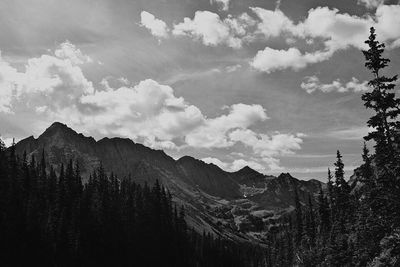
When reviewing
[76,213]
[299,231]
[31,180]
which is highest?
[31,180]

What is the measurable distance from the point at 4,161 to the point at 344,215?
199 ft

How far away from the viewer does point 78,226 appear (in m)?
70.0

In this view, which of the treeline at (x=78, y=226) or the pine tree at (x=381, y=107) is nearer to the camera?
the pine tree at (x=381, y=107)

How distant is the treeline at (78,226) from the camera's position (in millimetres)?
62125

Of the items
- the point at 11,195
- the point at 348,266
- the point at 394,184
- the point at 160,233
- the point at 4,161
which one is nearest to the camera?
the point at 394,184

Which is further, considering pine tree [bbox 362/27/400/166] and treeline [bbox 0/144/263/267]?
treeline [bbox 0/144/263/267]

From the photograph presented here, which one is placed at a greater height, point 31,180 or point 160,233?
point 31,180

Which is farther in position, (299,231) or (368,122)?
(299,231)

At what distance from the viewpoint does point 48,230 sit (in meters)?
65.3

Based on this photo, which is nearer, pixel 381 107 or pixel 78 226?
pixel 381 107

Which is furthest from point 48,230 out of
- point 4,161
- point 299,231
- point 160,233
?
point 299,231

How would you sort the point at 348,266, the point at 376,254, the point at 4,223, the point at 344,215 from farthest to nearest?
the point at 344,215 < the point at 4,223 < the point at 348,266 < the point at 376,254

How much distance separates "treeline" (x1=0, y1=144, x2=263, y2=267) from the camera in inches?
2446

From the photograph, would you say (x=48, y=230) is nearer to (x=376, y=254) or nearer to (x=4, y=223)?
(x=4, y=223)
